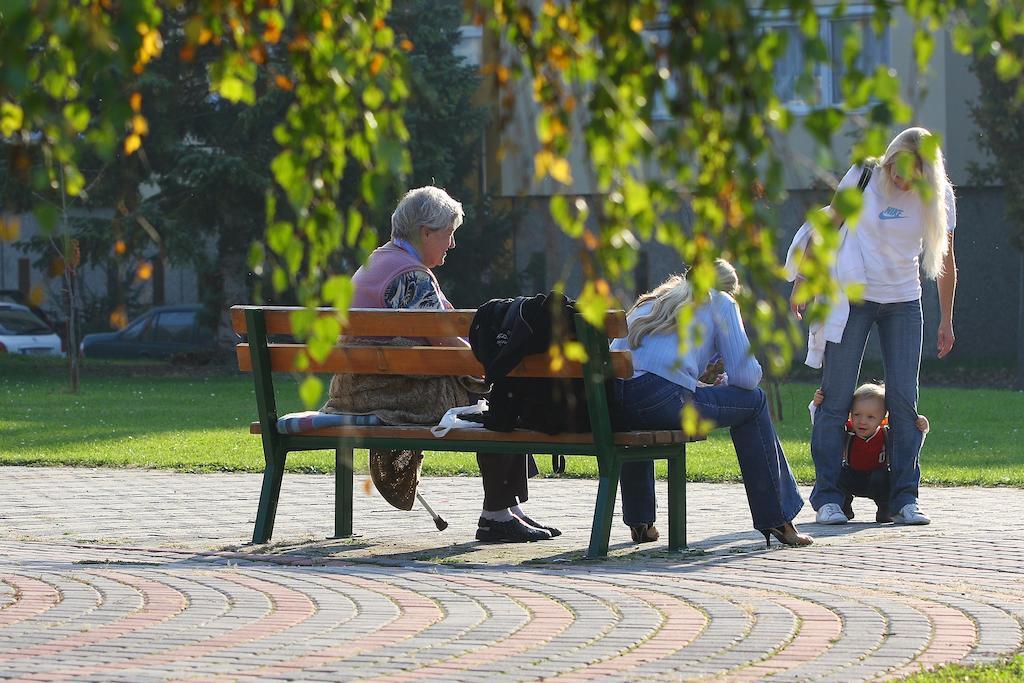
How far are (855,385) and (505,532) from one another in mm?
2053

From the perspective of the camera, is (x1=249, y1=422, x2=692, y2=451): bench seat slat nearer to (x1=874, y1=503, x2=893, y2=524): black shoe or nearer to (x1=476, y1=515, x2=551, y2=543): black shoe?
(x1=476, y1=515, x2=551, y2=543): black shoe

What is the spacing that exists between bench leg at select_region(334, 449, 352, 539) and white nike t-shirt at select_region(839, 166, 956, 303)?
8.70 ft

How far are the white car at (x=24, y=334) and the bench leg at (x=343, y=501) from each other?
98.1 feet

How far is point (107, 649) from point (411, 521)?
3.83m

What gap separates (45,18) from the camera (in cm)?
283

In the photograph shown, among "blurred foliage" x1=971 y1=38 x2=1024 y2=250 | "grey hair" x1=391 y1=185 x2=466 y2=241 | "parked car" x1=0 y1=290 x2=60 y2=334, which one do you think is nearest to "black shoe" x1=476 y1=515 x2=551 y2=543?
"grey hair" x1=391 y1=185 x2=466 y2=241

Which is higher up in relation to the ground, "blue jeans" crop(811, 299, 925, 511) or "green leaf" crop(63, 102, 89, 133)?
"green leaf" crop(63, 102, 89, 133)

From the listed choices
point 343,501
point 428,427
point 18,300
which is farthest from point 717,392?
point 18,300

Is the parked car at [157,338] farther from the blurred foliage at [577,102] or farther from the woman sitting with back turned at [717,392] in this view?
the blurred foliage at [577,102]

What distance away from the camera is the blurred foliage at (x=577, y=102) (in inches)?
116

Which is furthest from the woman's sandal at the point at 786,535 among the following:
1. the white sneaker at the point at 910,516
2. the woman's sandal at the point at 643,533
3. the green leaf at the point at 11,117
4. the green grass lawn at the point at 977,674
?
the green leaf at the point at 11,117

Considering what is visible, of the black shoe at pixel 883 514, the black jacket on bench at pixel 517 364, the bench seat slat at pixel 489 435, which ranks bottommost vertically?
the black shoe at pixel 883 514

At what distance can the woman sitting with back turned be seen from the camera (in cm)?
776

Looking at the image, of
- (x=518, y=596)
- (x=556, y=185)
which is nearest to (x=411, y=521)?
(x=518, y=596)
